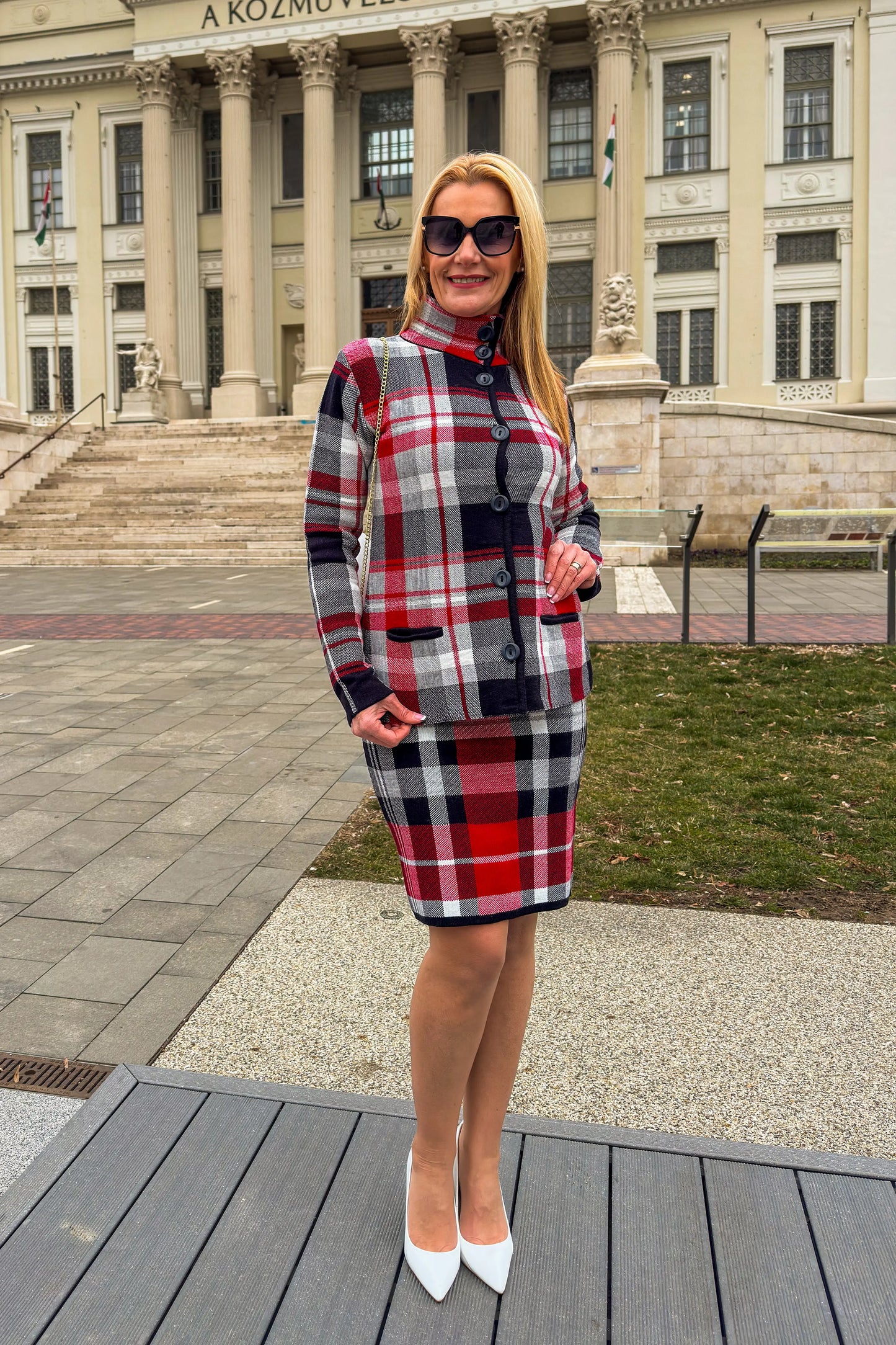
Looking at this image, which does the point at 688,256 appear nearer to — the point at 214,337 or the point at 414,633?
the point at 214,337

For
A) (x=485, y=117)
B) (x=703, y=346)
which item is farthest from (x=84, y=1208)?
A: (x=485, y=117)

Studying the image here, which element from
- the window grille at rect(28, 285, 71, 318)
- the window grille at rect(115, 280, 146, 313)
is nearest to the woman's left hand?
the window grille at rect(115, 280, 146, 313)

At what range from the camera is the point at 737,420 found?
23.0m

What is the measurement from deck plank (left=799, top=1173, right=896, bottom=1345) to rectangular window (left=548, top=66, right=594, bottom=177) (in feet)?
117

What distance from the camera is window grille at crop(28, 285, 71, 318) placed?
38.1 m

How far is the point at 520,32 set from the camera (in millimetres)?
30609

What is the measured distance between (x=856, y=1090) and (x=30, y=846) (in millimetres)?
3530

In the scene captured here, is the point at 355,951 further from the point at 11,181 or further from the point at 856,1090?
the point at 11,181

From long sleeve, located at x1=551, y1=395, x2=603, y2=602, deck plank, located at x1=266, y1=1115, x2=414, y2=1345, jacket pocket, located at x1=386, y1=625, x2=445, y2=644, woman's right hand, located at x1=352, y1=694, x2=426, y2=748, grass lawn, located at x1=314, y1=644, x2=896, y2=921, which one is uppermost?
long sleeve, located at x1=551, y1=395, x2=603, y2=602

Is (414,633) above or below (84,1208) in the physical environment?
above

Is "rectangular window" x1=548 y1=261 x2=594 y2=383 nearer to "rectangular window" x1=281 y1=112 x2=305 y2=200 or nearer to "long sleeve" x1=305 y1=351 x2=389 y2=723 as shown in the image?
"rectangular window" x1=281 y1=112 x2=305 y2=200

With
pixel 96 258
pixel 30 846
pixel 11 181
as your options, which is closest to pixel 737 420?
pixel 30 846

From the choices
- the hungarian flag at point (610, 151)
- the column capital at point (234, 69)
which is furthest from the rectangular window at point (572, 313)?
the column capital at point (234, 69)

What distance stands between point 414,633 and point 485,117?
37.3 meters
